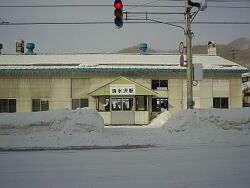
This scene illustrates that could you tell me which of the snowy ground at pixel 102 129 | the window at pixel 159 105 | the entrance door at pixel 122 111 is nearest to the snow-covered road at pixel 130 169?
the snowy ground at pixel 102 129

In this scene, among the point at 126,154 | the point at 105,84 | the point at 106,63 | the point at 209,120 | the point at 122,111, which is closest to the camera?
the point at 126,154

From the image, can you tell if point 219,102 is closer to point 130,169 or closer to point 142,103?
point 142,103

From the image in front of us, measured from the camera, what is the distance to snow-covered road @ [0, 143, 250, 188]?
644 centimetres

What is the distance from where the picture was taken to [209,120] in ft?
49.9

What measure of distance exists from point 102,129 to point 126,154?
16.1ft

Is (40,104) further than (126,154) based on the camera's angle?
Yes

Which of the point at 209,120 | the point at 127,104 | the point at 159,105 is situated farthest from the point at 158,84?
the point at 209,120

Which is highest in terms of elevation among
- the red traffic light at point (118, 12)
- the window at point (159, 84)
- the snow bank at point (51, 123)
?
the red traffic light at point (118, 12)

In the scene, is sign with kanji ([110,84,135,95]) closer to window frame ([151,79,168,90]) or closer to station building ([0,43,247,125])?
station building ([0,43,247,125])

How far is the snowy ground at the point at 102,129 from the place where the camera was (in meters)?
13.4

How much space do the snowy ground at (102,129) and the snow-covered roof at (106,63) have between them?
14182 mm

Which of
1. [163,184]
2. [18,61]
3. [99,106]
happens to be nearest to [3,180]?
[163,184]

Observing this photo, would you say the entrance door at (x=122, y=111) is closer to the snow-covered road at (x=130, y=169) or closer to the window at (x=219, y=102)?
the window at (x=219, y=102)

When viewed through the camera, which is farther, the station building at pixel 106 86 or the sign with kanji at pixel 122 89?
the station building at pixel 106 86
